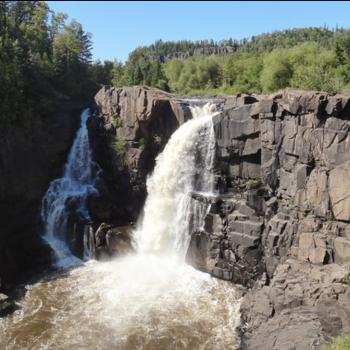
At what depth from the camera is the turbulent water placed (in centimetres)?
2330

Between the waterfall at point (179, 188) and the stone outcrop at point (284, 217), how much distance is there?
3.58 ft

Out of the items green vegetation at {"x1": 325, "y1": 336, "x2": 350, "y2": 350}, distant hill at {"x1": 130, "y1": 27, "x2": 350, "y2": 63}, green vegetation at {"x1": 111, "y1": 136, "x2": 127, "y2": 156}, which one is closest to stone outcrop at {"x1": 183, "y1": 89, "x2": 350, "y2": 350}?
green vegetation at {"x1": 325, "y1": 336, "x2": 350, "y2": 350}

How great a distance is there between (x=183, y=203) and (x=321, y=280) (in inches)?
500

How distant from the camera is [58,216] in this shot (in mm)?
35438

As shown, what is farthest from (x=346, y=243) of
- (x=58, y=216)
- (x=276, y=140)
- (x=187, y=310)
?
(x=58, y=216)

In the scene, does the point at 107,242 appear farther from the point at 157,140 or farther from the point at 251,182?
the point at 251,182

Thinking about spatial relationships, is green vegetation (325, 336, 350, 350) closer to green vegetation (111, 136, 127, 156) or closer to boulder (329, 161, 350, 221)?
boulder (329, 161, 350, 221)

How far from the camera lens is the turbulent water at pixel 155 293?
23297mm

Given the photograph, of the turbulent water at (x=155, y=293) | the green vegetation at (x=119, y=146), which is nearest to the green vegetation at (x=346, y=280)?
the turbulent water at (x=155, y=293)

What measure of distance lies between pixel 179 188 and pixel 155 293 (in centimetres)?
893

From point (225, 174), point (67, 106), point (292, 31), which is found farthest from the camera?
point (292, 31)

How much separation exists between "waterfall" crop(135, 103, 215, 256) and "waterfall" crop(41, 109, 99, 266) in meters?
5.45

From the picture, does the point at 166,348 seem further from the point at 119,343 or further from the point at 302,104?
the point at 302,104

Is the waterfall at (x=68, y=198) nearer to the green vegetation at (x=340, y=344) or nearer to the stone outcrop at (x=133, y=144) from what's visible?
the stone outcrop at (x=133, y=144)
